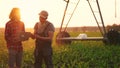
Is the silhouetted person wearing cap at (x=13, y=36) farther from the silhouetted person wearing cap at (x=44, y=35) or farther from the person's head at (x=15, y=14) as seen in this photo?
the silhouetted person wearing cap at (x=44, y=35)

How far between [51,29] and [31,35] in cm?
56

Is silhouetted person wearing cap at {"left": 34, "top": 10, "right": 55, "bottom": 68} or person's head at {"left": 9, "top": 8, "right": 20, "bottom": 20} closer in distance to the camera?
person's head at {"left": 9, "top": 8, "right": 20, "bottom": 20}

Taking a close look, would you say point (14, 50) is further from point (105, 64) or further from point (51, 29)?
point (105, 64)

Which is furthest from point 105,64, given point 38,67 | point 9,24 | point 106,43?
point 106,43

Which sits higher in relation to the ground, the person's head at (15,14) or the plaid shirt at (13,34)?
the person's head at (15,14)

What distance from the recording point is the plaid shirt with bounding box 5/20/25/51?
35.4 ft

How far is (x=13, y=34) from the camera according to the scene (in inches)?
429

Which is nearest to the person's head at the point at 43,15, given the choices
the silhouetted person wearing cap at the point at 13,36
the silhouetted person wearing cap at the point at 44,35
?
the silhouetted person wearing cap at the point at 44,35

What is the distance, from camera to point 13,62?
10.9m

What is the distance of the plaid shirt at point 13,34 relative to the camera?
10789mm

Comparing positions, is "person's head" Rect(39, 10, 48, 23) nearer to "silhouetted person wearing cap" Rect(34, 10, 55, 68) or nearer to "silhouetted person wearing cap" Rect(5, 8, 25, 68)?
"silhouetted person wearing cap" Rect(34, 10, 55, 68)

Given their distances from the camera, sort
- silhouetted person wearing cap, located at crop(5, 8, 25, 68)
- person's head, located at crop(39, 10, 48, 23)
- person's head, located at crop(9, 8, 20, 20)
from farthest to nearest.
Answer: person's head, located at crop(39, 10, 48, 23) → silhouetted person wearing cap, located at crop(5, 8, 25, 68) → person's head, located at crop(9, 8, 20, 20)

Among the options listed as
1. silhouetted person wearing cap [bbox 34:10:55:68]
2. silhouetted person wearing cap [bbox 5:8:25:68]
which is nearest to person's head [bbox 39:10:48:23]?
silhouetted person wearing cap [bbox 34:10:55:68]

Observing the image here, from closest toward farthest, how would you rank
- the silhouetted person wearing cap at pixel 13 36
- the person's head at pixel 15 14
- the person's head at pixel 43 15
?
the person's head at pixel 15 14
the silhouetted person wearing cap at pixel 13 36
the person's head at pixel 43 15
